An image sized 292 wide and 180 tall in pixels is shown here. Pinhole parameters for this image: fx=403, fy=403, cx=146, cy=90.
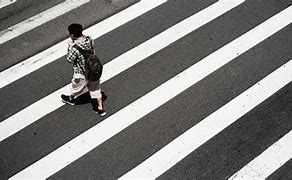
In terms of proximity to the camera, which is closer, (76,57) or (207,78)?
(76,57)

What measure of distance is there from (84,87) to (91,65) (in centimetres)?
90

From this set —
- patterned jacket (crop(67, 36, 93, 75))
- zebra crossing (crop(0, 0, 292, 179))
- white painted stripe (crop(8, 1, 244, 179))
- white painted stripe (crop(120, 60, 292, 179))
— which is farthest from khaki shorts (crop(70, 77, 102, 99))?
white painted stripe (crop(120, 60, 292, 179))

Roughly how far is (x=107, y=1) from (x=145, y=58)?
6.96 feet

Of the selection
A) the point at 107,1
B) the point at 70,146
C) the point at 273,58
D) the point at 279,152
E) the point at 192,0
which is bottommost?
the point at 279,152

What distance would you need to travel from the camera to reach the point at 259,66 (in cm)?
848

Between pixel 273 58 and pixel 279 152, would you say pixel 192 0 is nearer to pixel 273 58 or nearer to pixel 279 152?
pixel 273 58

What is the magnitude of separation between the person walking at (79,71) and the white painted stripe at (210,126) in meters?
1.44

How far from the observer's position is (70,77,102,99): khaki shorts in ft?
24.0

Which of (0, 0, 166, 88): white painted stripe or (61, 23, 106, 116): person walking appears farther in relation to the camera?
(0, 0, 166, 88): white painted stripe

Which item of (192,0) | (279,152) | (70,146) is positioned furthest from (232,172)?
(192,0)

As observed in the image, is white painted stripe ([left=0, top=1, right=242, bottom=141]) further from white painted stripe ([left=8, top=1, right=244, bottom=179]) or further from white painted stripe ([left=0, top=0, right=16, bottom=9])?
white painted stripe ([left=0, top=0, right=16, bottom=9])

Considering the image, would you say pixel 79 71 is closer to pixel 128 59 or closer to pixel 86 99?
pixel 86 99

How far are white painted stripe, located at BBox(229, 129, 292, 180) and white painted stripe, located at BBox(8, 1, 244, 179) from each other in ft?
6.63

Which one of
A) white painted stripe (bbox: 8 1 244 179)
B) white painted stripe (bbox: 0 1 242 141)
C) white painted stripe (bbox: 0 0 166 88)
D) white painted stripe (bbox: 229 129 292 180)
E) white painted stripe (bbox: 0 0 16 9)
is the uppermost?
white painted stripe (bbox: 0 0 16 9)
